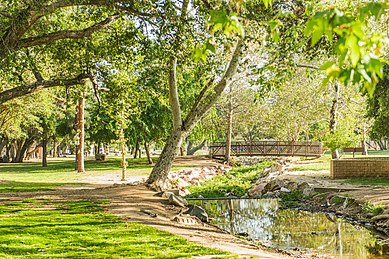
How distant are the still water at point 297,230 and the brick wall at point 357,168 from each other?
4.75 metres

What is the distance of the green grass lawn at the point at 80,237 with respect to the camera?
770 centimetres

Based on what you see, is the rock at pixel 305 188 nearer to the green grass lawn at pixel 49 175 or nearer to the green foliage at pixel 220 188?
the green foliage at pixel 220 188

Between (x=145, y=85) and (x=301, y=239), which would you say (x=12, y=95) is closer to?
(x=145, y=85)

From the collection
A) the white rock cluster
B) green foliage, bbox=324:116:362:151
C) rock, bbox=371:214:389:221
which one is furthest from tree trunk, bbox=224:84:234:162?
rock, bbox=371:214:389:221

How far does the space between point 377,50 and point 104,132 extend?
34.0 m

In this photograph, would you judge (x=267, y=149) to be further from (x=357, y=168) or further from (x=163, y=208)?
(x=163, y=208)

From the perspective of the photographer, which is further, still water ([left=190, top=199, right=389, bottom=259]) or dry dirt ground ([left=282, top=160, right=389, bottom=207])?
dry dirt ground ([left=282, top=160, right=389, bottom=207])

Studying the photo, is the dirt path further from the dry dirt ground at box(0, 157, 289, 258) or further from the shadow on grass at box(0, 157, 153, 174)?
the shadow on grass at box(0, 157, 153, 174)

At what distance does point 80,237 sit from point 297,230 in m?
6.63

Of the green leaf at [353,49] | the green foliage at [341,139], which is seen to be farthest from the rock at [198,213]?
the green foliage at [341,139]

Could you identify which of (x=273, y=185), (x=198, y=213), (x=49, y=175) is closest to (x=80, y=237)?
(x=198, y=213)

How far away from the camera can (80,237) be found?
29.1 ft

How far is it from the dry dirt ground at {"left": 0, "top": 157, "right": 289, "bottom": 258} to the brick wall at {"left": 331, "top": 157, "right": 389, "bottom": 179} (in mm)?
9783

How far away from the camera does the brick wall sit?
20.9 m
